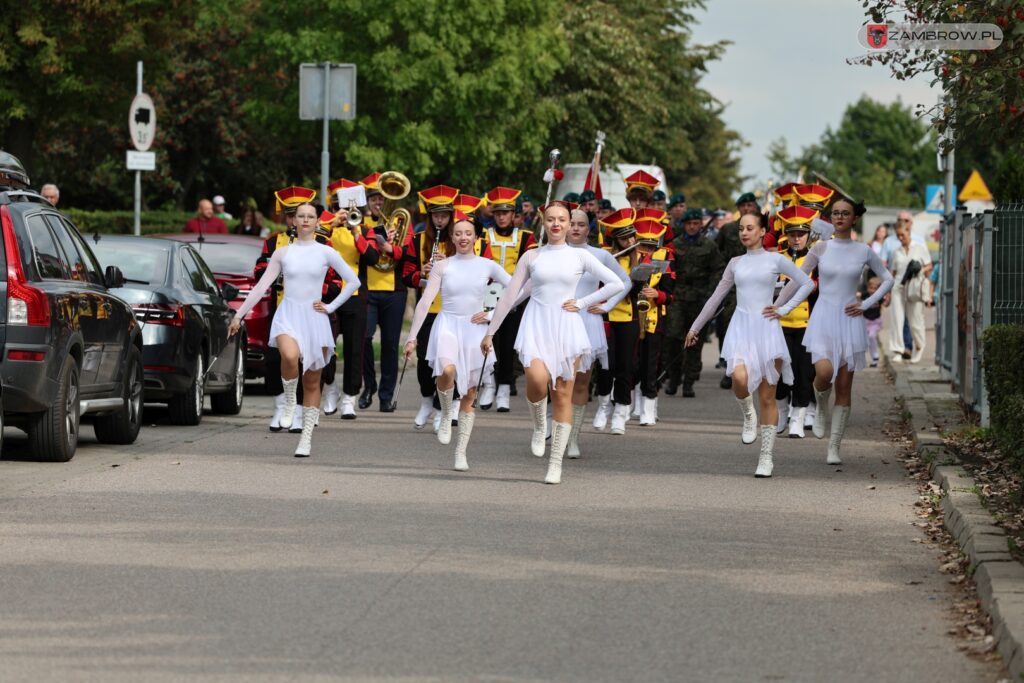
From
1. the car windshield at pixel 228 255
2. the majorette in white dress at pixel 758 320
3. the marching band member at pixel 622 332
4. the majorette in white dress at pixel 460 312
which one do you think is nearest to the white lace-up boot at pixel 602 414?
the marching band member at pixel 622 332

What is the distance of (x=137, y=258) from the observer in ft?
56.3

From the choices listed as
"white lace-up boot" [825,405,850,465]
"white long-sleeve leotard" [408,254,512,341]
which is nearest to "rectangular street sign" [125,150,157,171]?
"white long-sleeve leotard" [408,254,512,341]

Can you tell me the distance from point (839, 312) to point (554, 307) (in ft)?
8.59

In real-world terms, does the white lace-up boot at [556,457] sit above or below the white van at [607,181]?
below

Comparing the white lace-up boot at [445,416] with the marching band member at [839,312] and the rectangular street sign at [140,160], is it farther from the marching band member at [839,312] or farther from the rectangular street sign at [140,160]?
the rectangular street sign at [140,160]

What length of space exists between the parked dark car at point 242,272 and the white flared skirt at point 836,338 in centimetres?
714

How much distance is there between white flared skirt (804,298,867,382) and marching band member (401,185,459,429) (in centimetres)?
334

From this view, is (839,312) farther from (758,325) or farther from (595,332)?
(595,332)

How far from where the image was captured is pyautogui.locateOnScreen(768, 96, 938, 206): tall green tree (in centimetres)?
15300

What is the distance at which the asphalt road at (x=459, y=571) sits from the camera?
7.14m

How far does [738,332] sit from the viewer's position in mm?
13945

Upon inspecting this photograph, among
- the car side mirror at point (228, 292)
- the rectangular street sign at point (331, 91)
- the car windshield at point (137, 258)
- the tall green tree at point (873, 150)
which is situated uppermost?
the tall green tree at point (873, 150)

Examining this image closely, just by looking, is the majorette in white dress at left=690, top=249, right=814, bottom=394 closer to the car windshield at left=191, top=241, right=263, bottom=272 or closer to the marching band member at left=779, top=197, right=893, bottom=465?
the marching band member at left=779, top=197, right=893, bottom=465

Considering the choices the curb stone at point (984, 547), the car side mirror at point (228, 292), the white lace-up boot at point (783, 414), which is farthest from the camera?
the car side mirror at point (228, 292)
